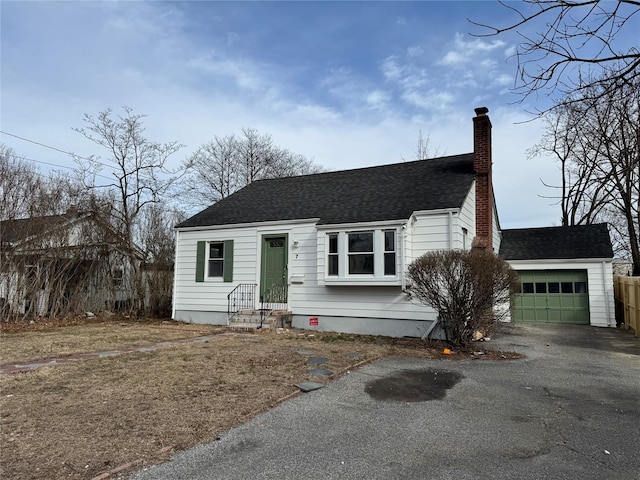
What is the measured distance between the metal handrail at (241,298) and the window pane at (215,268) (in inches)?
37.9

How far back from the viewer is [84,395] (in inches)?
189

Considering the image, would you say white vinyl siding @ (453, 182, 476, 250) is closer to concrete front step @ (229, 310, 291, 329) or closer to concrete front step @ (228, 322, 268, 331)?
concrete front step @ (229, 310, 291, 329)

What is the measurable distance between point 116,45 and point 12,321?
8443 mm

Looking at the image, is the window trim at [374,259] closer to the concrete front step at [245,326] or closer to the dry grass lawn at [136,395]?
the dry grass lawn at [136,395]

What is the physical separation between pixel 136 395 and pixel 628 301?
46.2ft

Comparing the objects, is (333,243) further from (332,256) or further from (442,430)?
(442,430)

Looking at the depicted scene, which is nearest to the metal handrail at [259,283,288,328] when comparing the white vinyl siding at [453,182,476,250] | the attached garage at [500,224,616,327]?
the white vinyl siding at [453,182,476,250]

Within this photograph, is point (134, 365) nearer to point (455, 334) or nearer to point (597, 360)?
point (455, 334)

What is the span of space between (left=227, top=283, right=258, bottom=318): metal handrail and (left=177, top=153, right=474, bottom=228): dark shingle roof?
2.04m

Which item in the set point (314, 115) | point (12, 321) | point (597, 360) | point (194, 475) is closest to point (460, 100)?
point (597, 360)

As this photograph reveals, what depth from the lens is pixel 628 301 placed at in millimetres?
12609

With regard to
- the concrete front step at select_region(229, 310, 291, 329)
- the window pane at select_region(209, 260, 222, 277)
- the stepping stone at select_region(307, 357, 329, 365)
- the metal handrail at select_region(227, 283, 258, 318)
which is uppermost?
the window pane at select_region(209, 260, 222, 277)

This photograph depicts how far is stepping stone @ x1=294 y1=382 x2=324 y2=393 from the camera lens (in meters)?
5.30

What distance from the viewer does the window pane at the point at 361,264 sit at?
405 inches
